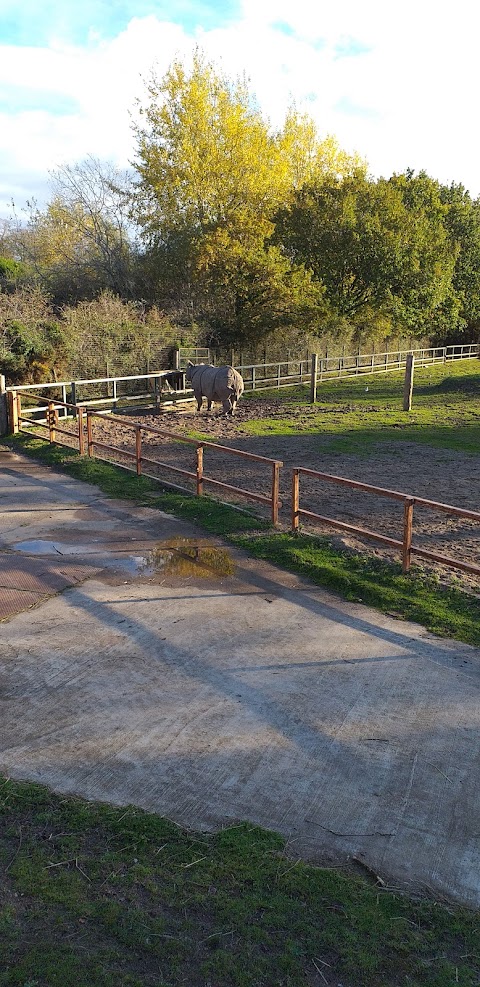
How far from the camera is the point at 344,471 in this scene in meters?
12.8

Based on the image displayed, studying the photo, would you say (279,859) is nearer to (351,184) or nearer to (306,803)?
(306,803)

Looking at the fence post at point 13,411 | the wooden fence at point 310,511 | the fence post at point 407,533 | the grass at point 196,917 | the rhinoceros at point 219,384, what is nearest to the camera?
Answer: the grass at point 196,917

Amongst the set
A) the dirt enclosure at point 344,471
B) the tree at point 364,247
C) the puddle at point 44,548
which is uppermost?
the tree at point 364,247

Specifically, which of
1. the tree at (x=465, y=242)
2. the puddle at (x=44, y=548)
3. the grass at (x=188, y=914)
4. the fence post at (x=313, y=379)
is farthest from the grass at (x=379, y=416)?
the tree at (x=465, y=242)

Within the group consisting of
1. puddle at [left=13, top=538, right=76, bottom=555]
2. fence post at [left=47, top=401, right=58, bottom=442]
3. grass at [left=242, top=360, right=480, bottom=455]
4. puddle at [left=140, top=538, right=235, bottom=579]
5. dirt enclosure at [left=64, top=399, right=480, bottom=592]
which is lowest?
puddle at [left=140, top=538, right=235, bottom=579]

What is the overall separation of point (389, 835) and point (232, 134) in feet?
93.4

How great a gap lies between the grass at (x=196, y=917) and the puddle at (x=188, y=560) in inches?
165

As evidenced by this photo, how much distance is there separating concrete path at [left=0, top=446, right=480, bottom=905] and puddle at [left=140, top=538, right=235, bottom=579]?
1.6 inches

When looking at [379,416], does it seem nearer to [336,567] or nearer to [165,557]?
[336,567]

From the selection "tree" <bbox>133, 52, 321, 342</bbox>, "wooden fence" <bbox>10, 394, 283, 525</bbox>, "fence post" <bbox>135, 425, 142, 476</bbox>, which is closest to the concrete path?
"wooden fence" <bbox>10, 394, 283, 525</bbox>

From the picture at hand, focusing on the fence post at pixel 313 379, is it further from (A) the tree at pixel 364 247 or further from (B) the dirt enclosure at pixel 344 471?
(A) the tree at pixel 364 247

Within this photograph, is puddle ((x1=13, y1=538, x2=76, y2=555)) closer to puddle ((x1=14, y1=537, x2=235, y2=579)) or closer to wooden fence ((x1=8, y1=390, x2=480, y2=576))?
puddle ((x1=14, y1=537, x2=235, y2=579))

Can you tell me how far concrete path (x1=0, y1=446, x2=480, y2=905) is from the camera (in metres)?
4.02

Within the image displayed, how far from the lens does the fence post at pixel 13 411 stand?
15.1m
